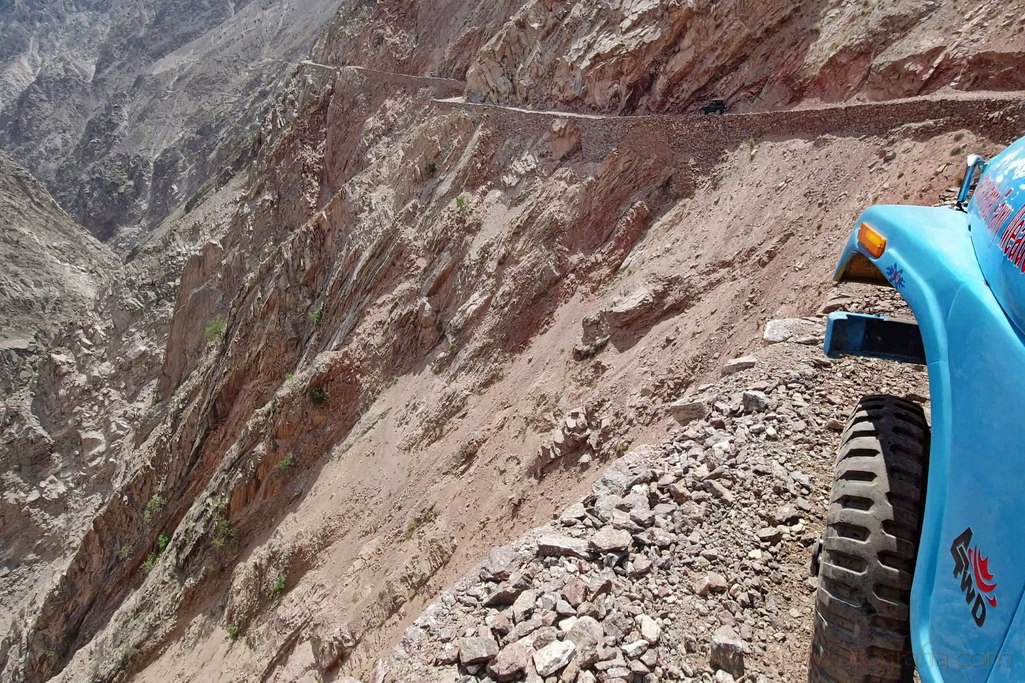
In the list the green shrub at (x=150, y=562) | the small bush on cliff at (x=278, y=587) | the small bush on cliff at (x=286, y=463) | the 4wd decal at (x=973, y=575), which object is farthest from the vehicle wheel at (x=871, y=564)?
the green shrub at (x=150, y=562)

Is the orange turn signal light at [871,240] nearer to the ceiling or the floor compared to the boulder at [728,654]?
nearer to the ceiling

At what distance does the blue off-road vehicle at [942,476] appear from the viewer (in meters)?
2.21

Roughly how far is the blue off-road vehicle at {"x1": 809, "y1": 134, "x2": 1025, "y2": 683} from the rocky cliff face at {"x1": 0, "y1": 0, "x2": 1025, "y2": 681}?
1230 mm

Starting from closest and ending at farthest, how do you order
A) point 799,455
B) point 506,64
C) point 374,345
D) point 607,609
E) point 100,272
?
point 607,609, point 799,455, point 374,345, point 506,64, point 100,272

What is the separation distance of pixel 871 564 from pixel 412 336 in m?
12.4

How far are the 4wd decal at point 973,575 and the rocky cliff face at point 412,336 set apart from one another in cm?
184

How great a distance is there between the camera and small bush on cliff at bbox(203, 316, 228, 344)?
22516 mm

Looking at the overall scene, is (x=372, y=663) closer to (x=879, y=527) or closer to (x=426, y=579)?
(x=426, y=579)

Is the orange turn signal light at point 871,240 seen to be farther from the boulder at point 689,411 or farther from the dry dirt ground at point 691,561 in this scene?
the boulder at point 689,411

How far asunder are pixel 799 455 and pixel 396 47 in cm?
2400

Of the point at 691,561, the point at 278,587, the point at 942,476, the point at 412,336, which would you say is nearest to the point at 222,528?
the point at 278,587

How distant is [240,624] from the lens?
12.6m

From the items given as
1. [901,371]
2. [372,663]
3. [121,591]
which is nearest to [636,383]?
[901,371]

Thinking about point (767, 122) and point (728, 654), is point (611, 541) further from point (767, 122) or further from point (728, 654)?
point (767, 122)
